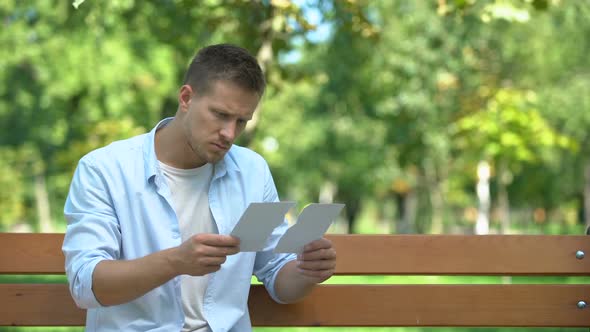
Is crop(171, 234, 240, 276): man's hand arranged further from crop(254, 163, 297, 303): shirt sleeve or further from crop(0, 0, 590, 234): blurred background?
crop(0, 0, 590, 234): blurred background

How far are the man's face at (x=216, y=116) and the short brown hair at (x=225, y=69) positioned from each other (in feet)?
0.06

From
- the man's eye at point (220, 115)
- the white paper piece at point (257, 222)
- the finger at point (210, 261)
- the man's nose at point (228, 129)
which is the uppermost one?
the man's eye at point (220, 115)

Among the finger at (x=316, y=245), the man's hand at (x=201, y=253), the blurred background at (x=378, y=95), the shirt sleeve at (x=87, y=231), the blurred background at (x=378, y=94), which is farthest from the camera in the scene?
the blurred background at (x=378, y=94)

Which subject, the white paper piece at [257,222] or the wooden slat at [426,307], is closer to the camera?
the white paper piece at [257,222]

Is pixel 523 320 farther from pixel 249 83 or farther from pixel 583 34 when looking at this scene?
pixel 583 34

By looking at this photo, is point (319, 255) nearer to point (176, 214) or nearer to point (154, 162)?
point (176, 214)

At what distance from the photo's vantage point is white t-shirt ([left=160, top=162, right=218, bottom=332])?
2.83 metres

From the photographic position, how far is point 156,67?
19.1 m

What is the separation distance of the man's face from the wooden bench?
80 centimetres

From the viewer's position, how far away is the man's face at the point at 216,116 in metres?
2.64

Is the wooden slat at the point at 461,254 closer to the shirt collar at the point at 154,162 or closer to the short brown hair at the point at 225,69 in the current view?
the shirt collar at the point at 154,162

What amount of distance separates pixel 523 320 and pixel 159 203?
1.54 meters

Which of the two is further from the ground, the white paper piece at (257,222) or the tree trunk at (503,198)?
the tree trunk at (503,198)

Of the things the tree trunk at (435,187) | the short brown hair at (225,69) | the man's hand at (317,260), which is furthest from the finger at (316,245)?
the tree trunk at (435,187)
